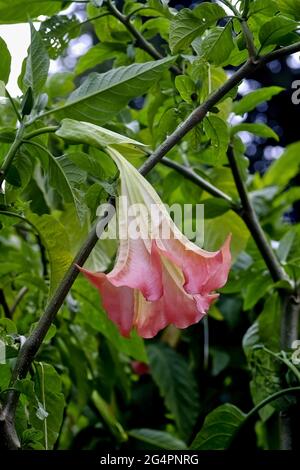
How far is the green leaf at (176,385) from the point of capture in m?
1.35

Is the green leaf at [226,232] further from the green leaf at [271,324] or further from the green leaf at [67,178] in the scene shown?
the green leaf at [67,178]

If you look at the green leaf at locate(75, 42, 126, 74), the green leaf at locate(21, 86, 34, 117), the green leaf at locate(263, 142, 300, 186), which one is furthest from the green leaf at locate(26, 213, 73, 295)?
the green leaf at locate(263, 142, 300, 186)

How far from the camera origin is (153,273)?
1.63 feet

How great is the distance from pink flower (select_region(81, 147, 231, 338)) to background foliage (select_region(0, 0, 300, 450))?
39 millimetres

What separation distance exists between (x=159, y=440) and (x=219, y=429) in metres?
0.49

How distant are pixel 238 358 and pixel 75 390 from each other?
0.54 meters

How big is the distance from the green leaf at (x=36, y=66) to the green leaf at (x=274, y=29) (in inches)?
7.2

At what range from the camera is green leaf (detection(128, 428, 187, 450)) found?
124 centimetres

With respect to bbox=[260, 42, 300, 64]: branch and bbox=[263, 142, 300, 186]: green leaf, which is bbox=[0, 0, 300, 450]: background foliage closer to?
bbox=[260, 42, 300, 64]: branch

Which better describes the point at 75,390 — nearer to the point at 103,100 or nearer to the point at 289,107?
the point at 103,100

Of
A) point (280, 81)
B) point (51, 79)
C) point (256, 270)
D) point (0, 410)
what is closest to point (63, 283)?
point (0, 410)

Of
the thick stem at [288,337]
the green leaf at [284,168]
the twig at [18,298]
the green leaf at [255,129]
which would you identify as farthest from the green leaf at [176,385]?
the green leaf at [284,168]

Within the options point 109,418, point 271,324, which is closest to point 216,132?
point 271,324

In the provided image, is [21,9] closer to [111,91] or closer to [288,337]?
[111,91]
